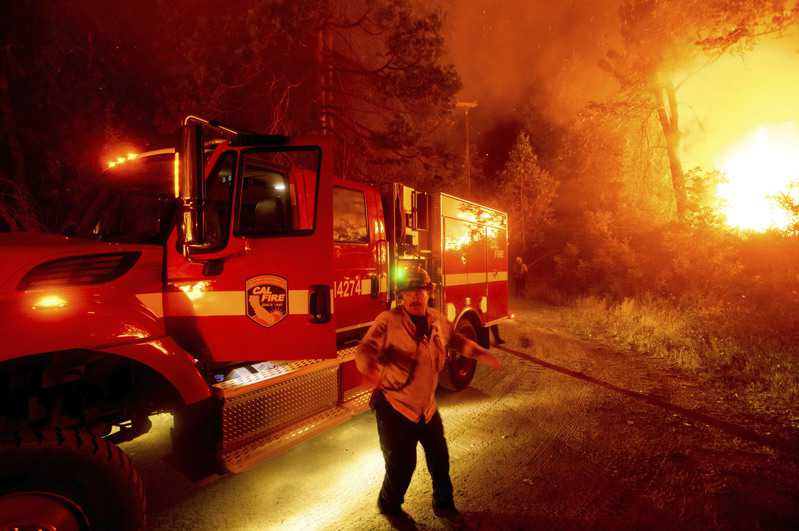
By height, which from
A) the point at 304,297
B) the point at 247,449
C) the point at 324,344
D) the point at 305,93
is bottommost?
the point at 247,449

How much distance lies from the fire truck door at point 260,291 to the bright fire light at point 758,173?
12828 mm

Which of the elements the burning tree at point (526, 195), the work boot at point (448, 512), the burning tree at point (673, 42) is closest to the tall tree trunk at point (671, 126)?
the burning tree at point (673, 42)

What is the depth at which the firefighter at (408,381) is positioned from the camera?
306cm

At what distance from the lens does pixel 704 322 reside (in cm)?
988

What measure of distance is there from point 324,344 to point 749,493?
3501 mm

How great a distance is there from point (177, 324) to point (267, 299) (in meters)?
0.67

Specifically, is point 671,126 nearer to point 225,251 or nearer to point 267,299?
point 267,299

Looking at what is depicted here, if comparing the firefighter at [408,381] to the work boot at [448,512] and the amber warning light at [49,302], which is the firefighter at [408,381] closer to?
the work boot at [448,512]

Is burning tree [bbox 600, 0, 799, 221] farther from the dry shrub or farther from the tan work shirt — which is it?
the tan work shirt

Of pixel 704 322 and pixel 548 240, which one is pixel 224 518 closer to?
pixel 704 322

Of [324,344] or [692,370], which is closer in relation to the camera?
[324,344]

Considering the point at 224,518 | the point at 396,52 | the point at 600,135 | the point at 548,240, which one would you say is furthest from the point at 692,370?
the point at 548,240

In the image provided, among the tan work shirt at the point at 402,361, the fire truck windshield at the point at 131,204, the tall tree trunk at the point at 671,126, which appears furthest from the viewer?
the tall tree trunk at the point at 671,126

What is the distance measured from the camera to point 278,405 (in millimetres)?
3533
